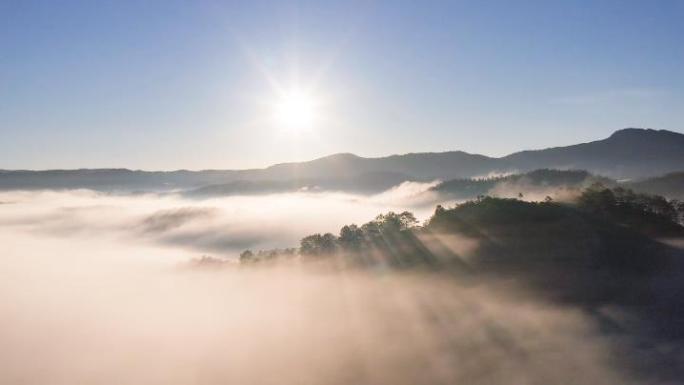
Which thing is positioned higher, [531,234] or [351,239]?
[531,234]

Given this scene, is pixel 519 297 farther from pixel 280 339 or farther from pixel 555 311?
pixel 280 339

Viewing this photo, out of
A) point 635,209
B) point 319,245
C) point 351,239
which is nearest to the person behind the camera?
point 635,209

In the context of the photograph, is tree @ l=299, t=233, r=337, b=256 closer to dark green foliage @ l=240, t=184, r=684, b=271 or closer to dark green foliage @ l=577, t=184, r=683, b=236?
dark green foliage @ l=240, t=184, r=684, b=271

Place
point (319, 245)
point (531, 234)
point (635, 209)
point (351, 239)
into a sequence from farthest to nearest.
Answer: point (319, 245) → point (351, 239) → point (635, 209) → point (531, 234)

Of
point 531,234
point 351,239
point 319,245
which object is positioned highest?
point 531,234

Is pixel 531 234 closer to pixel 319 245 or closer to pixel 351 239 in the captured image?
pixel 351 239

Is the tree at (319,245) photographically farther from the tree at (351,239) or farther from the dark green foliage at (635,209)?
the dark green foliage at (635,209)

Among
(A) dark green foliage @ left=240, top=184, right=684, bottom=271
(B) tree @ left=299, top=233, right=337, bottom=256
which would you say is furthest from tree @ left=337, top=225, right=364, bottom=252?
(B) tree @ left=299, top=233, right=337, bottom=256

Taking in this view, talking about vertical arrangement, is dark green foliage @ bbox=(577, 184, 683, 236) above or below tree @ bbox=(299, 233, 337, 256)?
above

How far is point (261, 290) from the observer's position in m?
118

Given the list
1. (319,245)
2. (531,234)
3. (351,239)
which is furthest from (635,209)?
(319,245)

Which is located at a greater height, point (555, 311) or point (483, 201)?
point (483, 201)

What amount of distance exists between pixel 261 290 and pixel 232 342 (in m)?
39.4

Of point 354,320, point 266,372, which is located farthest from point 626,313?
point 266,372
